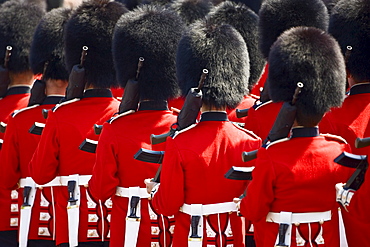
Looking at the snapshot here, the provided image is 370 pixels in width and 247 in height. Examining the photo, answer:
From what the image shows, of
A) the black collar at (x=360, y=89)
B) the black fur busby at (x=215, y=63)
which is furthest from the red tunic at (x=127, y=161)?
the black collar at (x=360, y=89)

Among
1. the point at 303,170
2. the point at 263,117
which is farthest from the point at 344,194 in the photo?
the point at 263,117

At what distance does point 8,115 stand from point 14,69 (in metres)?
0.44

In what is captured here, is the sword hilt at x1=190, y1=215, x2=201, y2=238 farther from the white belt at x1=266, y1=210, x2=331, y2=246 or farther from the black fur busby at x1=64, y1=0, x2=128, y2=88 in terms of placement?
the black fur busby at x1=64, y1=0, x2=128, y2=88

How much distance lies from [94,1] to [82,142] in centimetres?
108

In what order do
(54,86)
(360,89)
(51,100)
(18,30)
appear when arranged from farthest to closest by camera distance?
(18,30), (54,86), (51,100), (360,89)

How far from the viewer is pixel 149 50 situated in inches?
158

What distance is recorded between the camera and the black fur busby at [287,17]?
4398 mm

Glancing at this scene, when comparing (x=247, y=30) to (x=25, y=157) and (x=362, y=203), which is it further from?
(x=362, y=203)

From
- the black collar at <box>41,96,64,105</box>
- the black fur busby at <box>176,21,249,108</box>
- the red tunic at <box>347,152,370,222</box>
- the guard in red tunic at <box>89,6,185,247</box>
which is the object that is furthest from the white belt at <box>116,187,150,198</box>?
the red tunic at <box>347,152,370,222</box>

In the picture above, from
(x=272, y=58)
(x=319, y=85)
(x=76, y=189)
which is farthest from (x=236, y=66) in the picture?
(x=76, y=189)

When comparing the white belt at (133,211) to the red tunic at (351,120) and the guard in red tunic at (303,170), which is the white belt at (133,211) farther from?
the red tunic at (351,120)

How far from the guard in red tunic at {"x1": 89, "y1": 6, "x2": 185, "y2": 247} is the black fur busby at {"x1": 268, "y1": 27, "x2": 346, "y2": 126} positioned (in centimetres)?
82

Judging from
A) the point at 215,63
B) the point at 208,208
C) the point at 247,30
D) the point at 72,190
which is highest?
the point at 215,63

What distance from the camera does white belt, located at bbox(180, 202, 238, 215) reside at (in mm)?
3359
